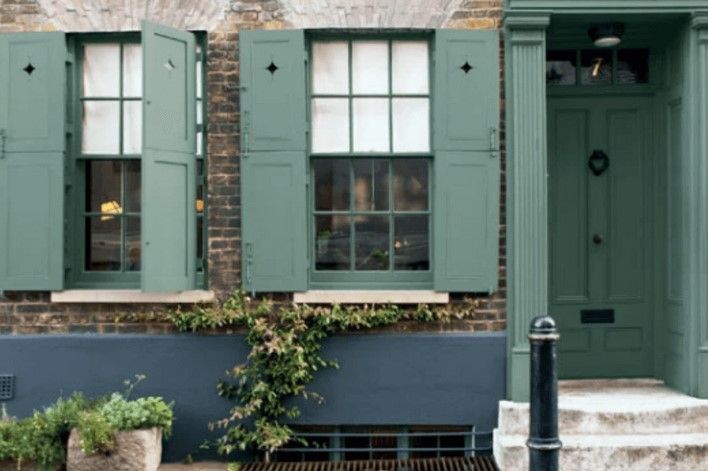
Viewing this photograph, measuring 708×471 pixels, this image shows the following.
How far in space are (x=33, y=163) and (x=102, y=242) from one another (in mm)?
792

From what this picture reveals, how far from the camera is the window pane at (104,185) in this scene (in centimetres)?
754

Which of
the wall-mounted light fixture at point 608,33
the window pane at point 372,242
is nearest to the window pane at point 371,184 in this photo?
the window pane at point 372,242

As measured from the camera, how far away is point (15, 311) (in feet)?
24.3

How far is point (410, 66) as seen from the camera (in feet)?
24.5

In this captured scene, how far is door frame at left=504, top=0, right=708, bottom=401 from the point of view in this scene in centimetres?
719

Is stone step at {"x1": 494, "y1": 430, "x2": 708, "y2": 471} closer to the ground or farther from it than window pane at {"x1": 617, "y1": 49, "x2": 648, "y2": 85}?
closer to the ground

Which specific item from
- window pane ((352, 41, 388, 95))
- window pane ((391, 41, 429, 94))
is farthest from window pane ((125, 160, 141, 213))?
window pane ((391, 41, 429, 94))

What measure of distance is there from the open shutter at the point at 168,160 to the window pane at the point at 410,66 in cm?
154

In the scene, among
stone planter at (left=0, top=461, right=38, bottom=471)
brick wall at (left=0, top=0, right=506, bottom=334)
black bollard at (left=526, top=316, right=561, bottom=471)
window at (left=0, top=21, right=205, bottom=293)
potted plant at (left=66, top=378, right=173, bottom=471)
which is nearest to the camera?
black bollard at (left=526, top=316, right=561, bottom=471)

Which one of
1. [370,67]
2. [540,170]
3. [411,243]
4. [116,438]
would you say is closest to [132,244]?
[116,438]

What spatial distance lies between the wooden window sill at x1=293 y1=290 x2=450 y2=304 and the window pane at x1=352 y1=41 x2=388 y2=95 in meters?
1.55

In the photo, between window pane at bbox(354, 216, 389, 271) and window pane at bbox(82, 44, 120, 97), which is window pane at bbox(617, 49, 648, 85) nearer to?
window pane at bbox(354, 216, 389, 271)

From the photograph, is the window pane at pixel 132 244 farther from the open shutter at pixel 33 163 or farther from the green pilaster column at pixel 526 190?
the green pilaster column at pixel 526 190

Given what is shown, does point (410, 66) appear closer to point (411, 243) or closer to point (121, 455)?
point (411, 243)
